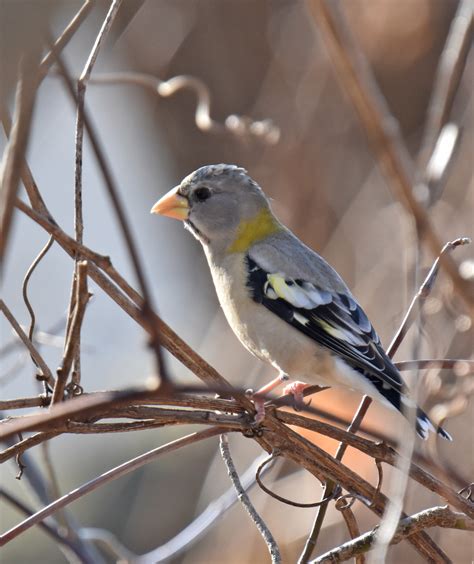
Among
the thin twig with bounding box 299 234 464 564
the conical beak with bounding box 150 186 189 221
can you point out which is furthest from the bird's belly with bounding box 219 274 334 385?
the thin twig with bounding box 299 234 464 564

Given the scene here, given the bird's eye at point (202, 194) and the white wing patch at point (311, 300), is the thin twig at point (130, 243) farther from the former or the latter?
the bird's eye at point (202, 194)

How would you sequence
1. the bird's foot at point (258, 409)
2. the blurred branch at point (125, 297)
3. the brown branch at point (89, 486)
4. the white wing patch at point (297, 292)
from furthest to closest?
the white wing patch at point (297, 292)
the bird's foot at point (258, 409)
the brown branch at point (89, 486)
the blurred branch at point (125, 297)

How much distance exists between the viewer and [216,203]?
3.32 meters

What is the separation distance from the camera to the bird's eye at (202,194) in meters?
3.31

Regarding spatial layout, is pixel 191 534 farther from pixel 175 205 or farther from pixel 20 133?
pixel 20 133

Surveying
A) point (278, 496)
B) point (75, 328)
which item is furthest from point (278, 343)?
point (75, 328)

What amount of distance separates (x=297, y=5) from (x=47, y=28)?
202 inches

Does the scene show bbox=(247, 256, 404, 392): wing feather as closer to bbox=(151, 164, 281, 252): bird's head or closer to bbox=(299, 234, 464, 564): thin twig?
bbox=(151, 164, 281, 252): bird's head

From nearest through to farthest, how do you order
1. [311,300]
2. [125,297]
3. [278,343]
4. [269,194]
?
[125,297], [278,343], [311,300], [269,194]

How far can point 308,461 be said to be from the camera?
157cm

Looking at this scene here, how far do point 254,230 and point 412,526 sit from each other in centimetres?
187

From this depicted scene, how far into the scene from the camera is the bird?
2.71 metres

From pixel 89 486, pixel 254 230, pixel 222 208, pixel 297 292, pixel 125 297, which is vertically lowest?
pixel 89 486

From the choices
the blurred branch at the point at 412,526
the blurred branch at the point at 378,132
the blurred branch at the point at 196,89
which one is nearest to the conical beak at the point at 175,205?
Answer: the blurred branch at the point at 196,89
